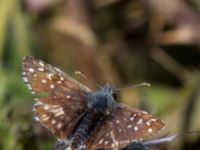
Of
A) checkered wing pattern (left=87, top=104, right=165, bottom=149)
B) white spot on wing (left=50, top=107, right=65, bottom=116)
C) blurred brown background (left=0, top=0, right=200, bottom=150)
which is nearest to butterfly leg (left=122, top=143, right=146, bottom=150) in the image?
checkered wing pattern (left=87, top=104, right=165, bottom=149)

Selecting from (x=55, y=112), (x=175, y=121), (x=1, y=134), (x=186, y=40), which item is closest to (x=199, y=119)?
(x=175, y=121)

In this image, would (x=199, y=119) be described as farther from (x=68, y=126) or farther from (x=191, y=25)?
(x=68, y=126)

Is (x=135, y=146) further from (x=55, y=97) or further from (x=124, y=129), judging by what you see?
(x=55, y=97)

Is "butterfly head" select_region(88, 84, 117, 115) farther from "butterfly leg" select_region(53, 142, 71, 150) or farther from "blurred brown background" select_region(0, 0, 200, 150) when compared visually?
"blurred brown background" select_region(0, 0, 200, 150)

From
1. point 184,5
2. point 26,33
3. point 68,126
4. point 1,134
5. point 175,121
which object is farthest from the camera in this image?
point 184,5

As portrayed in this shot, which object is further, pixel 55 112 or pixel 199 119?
pixel 199 119

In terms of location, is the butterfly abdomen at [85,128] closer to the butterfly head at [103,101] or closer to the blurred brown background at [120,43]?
the butterfly head at [103,101]
